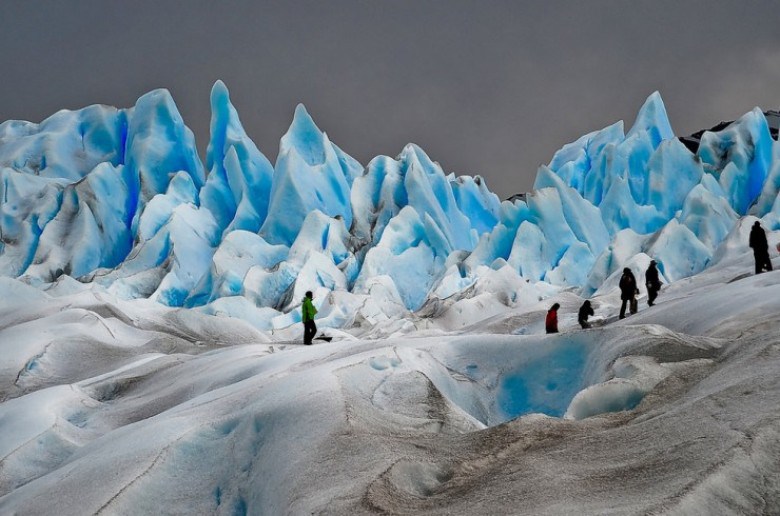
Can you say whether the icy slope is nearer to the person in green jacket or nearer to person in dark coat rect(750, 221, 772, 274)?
person in dark coat rect(750, 221, 772, 274)

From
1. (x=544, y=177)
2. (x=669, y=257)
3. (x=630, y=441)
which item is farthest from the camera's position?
(x=544, y=177)

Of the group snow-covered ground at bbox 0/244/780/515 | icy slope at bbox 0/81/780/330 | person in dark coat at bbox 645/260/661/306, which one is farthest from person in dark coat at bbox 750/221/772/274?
icy slope at bbox 0/81/780/330

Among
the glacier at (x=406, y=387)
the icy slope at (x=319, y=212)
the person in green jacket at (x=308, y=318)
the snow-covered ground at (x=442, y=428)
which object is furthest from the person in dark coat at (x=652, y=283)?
the icy slope at (x=319, y=212)

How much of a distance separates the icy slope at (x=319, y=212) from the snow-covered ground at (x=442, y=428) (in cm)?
1925

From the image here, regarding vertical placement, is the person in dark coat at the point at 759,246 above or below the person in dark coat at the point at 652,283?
above

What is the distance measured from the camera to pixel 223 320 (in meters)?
16.5

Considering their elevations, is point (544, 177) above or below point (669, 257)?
above

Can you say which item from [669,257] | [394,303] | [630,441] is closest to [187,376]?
[630,441]

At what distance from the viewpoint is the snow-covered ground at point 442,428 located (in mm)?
3414

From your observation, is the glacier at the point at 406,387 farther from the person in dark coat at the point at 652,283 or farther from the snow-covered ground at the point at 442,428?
the person in dark coat at the point at 652,283

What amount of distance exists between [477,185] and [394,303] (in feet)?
66.4

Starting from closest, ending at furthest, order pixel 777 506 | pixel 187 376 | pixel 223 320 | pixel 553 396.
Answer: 1. pixel 777 506
2. pixel 553 396
3. pixel 187 376
4. pixel 223 320

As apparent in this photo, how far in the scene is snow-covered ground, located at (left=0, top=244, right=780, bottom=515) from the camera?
341 centimetres

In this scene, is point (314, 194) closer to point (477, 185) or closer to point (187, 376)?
point (477, 185)
